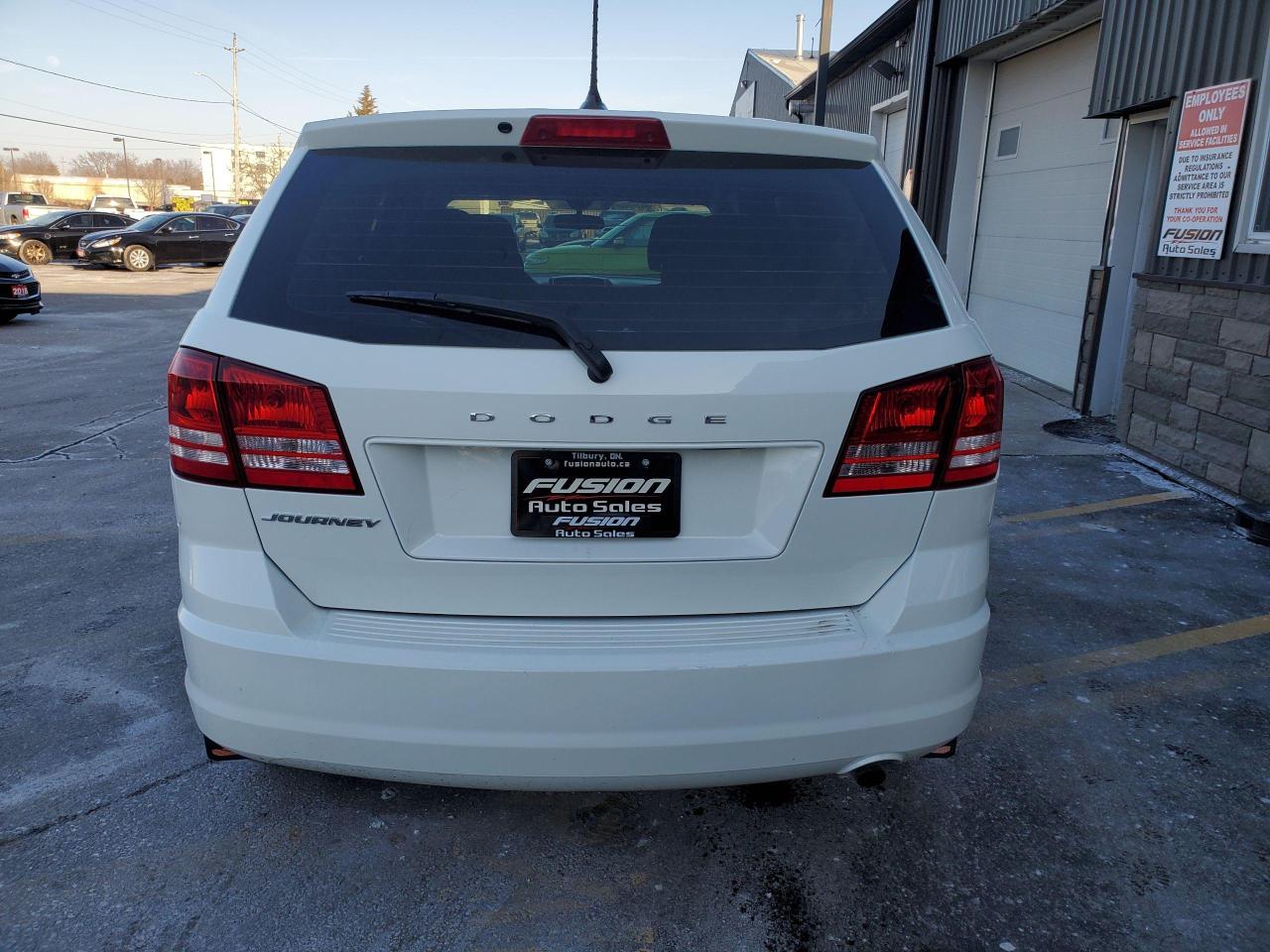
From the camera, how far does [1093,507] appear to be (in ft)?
19.1

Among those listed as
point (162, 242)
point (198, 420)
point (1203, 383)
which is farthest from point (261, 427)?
point (162, 242)

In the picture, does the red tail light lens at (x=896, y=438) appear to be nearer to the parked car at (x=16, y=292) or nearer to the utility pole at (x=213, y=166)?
the parked car at (x=16, y=292)

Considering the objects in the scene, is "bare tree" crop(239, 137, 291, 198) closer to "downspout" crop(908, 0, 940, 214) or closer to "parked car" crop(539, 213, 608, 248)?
"downspout" crop(908, 0, 940, 214)

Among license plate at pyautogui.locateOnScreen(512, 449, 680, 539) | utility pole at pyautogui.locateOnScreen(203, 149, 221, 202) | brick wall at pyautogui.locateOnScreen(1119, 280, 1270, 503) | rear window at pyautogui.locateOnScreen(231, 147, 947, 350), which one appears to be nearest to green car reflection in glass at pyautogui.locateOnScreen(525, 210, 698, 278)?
rear window at pyautogui.locateOnScreen(231, 147, 947, 350)

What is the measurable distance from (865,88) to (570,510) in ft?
55.3

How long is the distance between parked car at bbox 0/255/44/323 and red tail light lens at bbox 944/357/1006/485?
15.4 meters

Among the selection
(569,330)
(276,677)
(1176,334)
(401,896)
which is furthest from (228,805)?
(1176,334)

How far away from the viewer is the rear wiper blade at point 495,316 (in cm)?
201

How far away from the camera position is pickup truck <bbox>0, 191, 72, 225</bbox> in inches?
1486

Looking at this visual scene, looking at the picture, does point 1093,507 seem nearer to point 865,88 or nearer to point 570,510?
point 570,510

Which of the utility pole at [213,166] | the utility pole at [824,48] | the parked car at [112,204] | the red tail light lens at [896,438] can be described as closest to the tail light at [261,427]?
the red tail light lens at [896,438]

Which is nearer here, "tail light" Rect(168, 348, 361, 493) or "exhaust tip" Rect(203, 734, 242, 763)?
"tail light" Rect(168, 348, 361, 493)

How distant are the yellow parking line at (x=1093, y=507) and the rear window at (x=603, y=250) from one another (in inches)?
146

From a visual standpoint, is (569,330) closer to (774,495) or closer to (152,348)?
(774,495)
